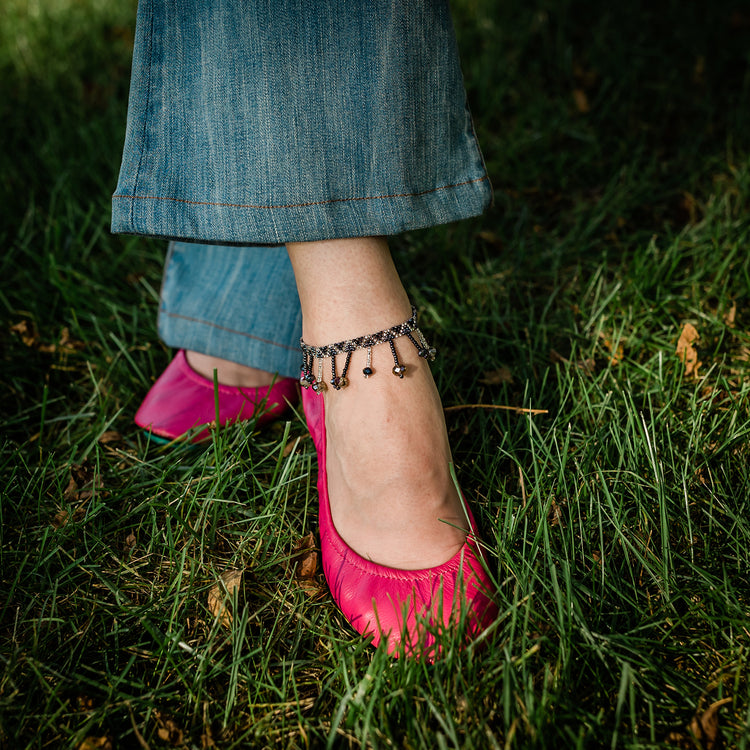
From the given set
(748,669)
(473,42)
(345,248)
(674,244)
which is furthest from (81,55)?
(748,669)

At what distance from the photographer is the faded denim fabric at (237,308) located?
1.45 metres

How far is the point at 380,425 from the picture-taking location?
1020mm

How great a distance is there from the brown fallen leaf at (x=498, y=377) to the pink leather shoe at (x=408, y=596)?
0.44m

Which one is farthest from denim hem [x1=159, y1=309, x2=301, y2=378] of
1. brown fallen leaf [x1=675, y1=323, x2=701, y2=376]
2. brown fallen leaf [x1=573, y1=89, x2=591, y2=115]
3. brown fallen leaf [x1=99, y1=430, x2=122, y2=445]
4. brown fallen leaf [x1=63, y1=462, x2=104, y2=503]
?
brown fallen leaf [x1=573, y1=89, x2=591, y2=115]

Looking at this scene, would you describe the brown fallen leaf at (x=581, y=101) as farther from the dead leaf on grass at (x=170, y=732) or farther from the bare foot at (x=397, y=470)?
the dead leaf on grass at (x=170, y=732)

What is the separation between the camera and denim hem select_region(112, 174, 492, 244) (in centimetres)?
91

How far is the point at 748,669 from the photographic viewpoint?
0.86 m

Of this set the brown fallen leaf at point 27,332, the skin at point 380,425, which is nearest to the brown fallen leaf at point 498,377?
the skin at point 380,425

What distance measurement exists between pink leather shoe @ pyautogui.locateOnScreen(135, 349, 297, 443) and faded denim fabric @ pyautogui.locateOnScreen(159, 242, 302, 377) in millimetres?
63

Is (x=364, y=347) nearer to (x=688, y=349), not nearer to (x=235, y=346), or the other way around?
Result: (x=235, y=346)

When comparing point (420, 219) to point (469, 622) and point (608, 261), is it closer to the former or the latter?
point (469, 622)

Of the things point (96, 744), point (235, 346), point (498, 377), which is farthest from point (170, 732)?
point (498, 377)

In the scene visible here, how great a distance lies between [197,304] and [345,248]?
25.2 inches

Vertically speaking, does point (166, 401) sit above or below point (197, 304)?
below
